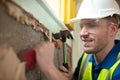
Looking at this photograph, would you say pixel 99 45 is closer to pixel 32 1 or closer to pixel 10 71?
pixel 32 1

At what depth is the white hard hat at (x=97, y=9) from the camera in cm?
132

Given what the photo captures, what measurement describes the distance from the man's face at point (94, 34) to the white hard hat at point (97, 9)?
3cm

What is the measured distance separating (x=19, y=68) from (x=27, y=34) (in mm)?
209

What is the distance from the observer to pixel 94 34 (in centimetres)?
130

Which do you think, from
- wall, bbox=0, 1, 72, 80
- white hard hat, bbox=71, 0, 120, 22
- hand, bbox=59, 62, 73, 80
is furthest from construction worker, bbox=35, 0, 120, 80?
wall, bbox=0, 1, 72, 80

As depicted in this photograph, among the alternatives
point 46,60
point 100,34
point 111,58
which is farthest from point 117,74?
point 46,60

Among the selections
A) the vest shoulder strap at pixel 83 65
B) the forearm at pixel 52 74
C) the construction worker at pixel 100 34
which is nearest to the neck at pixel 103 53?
the construction worker at pixel 100 34

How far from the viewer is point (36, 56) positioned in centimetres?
93

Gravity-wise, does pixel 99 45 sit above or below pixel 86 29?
below

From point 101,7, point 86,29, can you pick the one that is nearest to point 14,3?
point 86,29

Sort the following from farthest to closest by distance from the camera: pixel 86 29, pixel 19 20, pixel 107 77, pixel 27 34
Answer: pixel 86 29, pixel 107 77, pixel 27 34, pixel 19 20

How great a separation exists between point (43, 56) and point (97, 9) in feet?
1.91

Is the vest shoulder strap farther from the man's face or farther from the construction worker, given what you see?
the man's face

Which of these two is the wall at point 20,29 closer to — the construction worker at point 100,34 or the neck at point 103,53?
the construction worker at point 100,34
